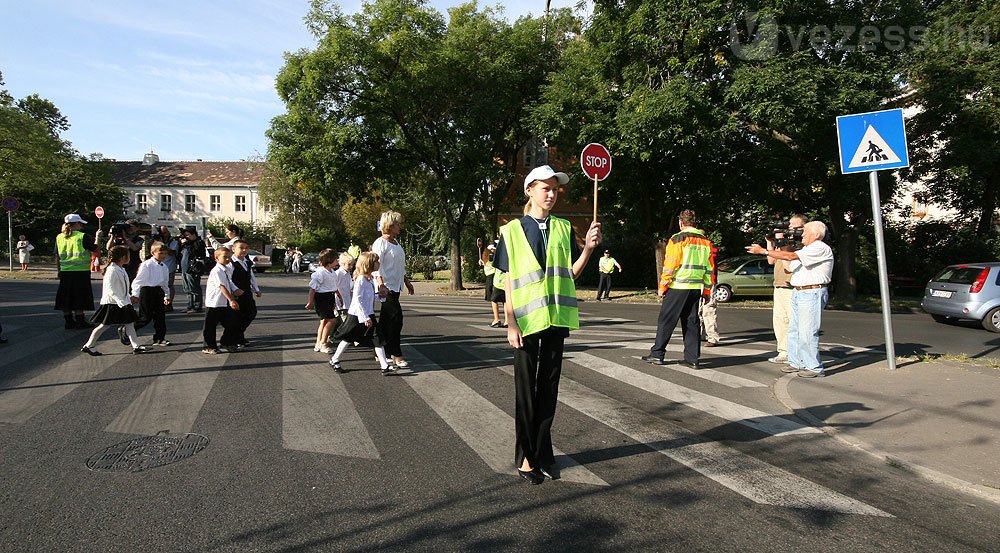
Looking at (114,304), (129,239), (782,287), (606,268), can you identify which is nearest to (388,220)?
(114,304)

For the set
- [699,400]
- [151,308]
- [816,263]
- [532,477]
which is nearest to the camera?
[532,477]

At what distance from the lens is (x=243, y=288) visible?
28.0 feet

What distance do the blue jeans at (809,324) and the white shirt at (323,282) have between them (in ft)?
20.3

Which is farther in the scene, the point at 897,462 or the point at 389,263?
the point at 389,263

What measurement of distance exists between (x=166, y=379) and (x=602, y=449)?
4901 millimetres

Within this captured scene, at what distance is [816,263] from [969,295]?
8378 millimetres

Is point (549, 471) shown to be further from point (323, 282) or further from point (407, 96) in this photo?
point (407, 96)

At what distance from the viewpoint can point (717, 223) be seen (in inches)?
1176

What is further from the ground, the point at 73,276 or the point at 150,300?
the point at 73,276

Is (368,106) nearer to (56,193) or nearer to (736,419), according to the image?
(736,419)

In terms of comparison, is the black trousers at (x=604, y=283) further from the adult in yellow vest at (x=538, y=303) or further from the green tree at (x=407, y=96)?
the adult in yellow vest at (x=538, y=303)

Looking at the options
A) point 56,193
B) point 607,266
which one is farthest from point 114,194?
point 607,266

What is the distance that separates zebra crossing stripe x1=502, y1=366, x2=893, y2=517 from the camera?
136 inches

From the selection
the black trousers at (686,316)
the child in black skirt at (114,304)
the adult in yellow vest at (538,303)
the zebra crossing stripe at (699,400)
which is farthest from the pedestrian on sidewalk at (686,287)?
the child in black skirt at (114,304)
